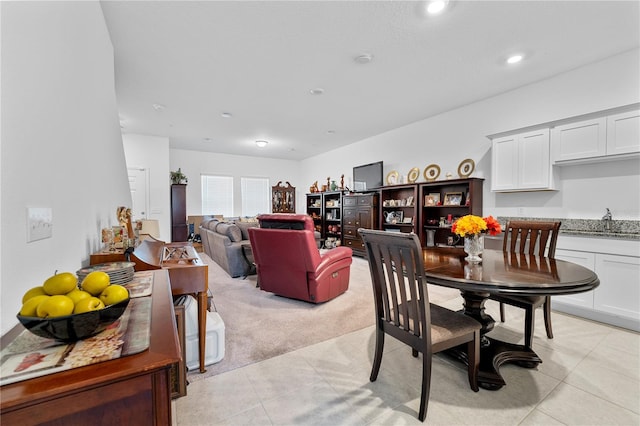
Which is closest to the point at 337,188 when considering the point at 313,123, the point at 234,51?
the point at 313,123

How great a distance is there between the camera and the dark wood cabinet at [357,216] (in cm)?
567

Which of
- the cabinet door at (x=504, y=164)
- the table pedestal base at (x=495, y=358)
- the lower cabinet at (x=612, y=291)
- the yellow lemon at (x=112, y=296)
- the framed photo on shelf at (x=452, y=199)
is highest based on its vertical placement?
the cabinet door at (x=504, y=164)

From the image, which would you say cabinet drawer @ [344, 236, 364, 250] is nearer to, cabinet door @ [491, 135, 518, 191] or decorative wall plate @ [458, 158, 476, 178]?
decorative wall plate @ [458, 158, 476, 178]

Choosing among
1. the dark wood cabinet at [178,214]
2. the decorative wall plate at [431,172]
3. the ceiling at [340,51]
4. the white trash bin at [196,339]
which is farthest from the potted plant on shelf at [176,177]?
the decorative wall plate at [431,172]

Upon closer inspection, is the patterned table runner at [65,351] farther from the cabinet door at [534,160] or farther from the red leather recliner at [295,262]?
the cabinet door at [534,160]

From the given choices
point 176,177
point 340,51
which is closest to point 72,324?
point 340,51

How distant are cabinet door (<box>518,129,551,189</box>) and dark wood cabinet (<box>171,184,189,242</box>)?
674 cm

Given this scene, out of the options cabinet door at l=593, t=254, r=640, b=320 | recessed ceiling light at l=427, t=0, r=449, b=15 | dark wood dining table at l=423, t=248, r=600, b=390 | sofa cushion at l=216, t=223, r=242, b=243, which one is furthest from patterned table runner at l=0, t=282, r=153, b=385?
cabinet door at l=593, t=254, r=640, b=320

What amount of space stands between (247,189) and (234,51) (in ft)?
19.0

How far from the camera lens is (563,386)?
1.75m

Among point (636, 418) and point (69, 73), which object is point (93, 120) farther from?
point (636, 418)

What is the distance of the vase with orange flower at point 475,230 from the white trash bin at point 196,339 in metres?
1.95

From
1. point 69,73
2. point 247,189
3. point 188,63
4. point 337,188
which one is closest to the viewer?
point 69,73

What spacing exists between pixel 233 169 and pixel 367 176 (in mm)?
4237
